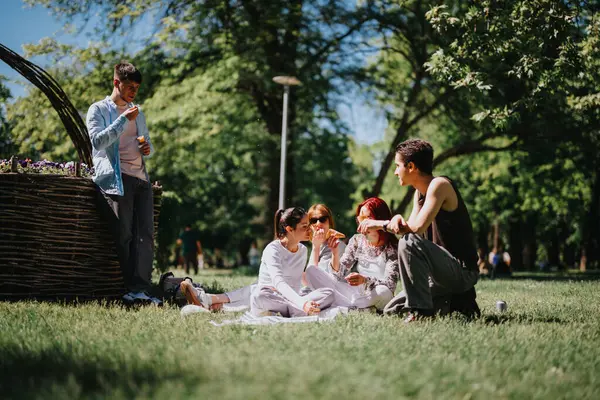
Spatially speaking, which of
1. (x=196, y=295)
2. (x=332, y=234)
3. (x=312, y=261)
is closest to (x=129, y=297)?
(x=196, y=295)

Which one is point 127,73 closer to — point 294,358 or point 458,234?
point 458,234

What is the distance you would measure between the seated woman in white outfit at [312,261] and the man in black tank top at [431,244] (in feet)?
4.62

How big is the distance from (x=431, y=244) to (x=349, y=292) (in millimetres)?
1460

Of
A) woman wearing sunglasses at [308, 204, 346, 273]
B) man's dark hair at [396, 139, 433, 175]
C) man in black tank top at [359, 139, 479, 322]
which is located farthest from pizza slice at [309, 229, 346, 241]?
man's dark hair at [396, 139, 433, 175]

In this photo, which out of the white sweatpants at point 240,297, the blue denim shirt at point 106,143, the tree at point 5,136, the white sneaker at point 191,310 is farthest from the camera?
the tree at point 5,136

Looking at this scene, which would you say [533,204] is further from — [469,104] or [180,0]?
[180,0]

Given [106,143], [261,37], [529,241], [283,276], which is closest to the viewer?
[283,276]

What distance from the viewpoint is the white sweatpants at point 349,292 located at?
6.41 metres

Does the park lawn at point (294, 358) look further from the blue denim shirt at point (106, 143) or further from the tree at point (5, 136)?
the tree at point (5, 136)

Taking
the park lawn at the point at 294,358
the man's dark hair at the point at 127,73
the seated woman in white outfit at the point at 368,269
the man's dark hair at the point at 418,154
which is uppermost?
the man's dark hair at the point at 127,73

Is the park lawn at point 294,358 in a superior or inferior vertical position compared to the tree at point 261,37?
inferior

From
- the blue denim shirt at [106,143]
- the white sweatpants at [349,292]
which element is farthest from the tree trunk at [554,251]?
the blue denim shirt at [106,143]

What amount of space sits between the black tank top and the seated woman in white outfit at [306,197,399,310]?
99cm

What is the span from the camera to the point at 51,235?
6.80 m
